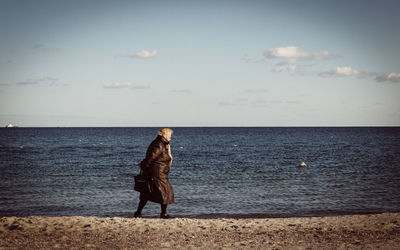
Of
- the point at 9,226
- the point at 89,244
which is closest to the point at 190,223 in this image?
the point at 89,244

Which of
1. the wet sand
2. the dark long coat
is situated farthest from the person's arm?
the wet sand

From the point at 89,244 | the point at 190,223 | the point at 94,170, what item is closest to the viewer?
the point at 89,244

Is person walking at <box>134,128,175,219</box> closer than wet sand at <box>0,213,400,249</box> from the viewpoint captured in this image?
No

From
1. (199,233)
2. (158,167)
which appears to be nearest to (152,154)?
(158,167)

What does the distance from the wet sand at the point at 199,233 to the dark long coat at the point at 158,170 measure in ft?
2.01

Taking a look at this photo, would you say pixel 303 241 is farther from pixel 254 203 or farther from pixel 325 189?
pixel 325 189

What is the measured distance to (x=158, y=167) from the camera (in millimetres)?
8773

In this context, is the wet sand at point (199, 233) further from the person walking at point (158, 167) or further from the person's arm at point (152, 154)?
the person's arm at point (152, 154)

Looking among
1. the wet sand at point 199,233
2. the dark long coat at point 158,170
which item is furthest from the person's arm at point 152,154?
the wet sand at point 199,233

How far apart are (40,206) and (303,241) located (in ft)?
33.6

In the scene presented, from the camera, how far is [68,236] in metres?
7.42

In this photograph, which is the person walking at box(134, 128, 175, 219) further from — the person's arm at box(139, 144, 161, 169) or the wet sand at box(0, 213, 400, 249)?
the wet sand at box(0, 213, 400, 249)

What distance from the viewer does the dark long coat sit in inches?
339

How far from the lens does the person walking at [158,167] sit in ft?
28.3
